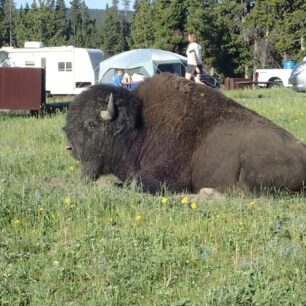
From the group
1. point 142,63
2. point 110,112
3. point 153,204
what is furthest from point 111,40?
point 153,204

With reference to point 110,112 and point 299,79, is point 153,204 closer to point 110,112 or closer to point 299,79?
point 110,112

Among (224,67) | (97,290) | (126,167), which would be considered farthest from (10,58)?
(97,290)

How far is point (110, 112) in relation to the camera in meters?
8.12

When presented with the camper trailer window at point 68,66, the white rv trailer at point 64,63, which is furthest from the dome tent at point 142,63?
the camper trailer window at point 68,66

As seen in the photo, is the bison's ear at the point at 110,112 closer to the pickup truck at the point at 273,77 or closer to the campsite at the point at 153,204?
the campsite at the point at 153,204

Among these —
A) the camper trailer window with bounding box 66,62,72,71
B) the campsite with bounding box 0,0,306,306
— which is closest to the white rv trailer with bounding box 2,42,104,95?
the camper trailer window with bounding box 66,62,72,71

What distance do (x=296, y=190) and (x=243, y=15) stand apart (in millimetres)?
52927

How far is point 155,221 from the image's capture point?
5.97m

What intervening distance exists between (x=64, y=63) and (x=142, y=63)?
11.5 metres

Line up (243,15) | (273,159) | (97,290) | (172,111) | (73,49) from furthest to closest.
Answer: (243,15) < (73,49) < (172,111) < (273,159) < (97,290)

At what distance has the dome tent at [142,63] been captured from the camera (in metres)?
32.5

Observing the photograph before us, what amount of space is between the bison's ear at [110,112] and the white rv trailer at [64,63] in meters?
32.8

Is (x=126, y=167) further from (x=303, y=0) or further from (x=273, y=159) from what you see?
(x=303, y=0)

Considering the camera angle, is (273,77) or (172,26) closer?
(273,77)
